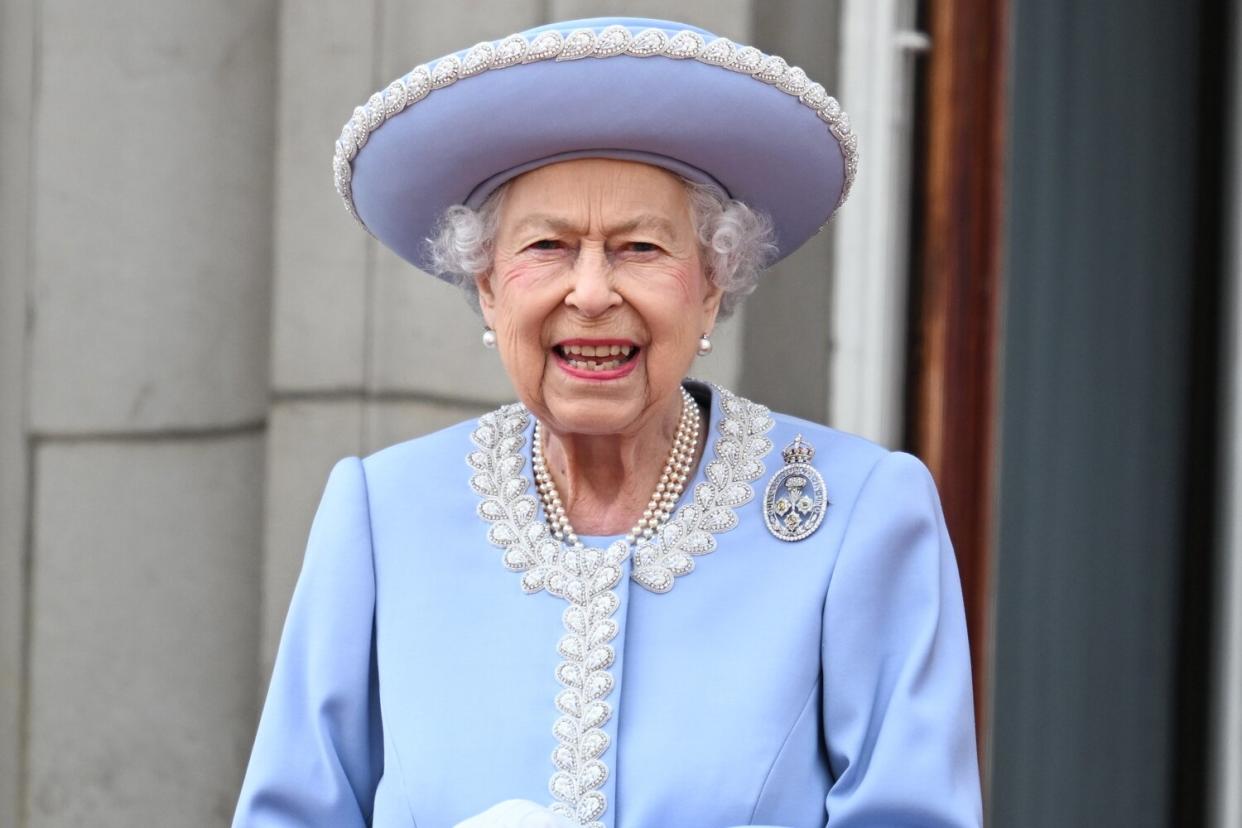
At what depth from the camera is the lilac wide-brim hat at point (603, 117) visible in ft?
7.61

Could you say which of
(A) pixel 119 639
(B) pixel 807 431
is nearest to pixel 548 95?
(B) pixel 807 431

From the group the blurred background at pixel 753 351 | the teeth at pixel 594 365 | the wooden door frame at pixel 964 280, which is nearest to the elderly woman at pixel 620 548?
the teeth at pixel 594 365

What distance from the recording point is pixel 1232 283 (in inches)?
159

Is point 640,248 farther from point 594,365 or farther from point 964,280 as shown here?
point 964,280

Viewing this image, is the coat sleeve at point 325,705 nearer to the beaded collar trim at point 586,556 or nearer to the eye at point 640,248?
the beaded collar trim at point 586,556

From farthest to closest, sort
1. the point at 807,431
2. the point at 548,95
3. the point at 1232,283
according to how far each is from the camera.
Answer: the point at 1232,283 < the point at 807,431 < the point at 548,95

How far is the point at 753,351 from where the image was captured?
4191mm

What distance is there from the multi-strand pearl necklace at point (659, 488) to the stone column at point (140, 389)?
1858mm

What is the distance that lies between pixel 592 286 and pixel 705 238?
21cm

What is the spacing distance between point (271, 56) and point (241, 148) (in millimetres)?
225

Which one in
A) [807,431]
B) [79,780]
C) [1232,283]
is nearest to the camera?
[807,431]

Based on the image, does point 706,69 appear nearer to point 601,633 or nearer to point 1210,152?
point 601,633

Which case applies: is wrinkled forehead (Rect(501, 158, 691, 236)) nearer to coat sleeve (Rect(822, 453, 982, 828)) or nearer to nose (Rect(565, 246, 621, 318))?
nose (Rect(565, 246, 621, 318))

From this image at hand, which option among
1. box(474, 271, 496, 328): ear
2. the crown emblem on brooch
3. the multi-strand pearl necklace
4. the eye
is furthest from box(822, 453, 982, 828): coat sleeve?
box(474, 271, 496, 328): ear
